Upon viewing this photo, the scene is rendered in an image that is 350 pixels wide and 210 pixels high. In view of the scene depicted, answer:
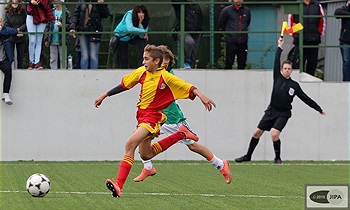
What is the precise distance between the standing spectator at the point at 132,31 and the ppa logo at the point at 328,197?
10.3m

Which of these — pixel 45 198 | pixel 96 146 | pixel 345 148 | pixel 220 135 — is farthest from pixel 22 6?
pixel 45 198

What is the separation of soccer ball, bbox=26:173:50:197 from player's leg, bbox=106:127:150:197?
83cm

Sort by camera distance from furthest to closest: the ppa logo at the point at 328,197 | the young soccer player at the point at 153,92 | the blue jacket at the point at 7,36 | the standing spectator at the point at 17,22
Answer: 1. the standing spectator at the point at 17,22
2. the blue jacket at the point at 7,36
3. the young soccer player at the point at 153,92
4. the ppa logo at the point at 328,197

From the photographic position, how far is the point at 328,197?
34.8 ft

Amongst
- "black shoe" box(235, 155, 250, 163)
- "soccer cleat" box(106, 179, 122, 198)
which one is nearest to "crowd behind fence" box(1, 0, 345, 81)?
"black shoe" box(235, 155, 250, 163)

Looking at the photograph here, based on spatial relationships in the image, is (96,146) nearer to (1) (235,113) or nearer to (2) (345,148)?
(1) (235,113)

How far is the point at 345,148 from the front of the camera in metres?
21.7

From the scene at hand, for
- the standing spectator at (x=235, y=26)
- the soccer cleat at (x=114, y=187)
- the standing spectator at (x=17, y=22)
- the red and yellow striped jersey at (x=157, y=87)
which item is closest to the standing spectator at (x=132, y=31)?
the standing spectator at (x=235, y=26)

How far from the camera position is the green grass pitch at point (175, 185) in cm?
1106

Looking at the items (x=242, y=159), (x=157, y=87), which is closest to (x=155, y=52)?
(x=157, y=87)

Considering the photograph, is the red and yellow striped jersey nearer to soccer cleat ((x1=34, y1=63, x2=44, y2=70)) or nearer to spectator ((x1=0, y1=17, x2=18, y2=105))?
spectator ((x1=0, y1=17, x2=18, y2=105))

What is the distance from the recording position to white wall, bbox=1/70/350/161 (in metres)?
21.2

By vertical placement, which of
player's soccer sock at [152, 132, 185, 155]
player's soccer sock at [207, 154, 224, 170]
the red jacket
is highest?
the red jacket

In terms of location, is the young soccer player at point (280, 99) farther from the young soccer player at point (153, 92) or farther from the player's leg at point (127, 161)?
the player's leg at point (127, 161)
